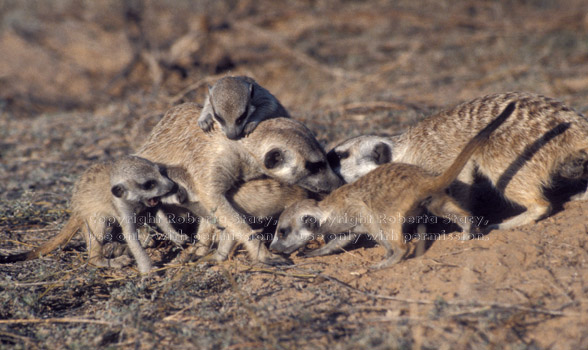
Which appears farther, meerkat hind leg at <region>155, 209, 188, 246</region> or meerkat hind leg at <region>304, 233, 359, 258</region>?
meerkat hind leg at <region>155, 209, 188, 246</region>

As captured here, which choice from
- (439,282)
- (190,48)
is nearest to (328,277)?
(439,282)

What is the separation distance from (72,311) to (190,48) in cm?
784

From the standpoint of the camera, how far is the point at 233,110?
13.4ft

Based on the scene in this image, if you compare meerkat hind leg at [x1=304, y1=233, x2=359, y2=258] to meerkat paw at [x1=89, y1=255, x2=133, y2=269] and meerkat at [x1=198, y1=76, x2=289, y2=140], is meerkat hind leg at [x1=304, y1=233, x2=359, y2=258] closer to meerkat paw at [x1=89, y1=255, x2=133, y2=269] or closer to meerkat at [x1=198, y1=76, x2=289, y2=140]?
meerkat at [x1=198, y1=76, x2=289, y2=140]

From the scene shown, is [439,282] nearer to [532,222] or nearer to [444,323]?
[444,323]

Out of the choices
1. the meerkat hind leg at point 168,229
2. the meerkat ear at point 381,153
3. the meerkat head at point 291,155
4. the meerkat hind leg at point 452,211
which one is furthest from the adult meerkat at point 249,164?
the meerkat hind leg at point 452,211

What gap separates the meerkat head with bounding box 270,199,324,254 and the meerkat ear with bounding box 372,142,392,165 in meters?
0.81

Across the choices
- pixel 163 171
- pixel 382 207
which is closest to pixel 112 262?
pixel 163 171

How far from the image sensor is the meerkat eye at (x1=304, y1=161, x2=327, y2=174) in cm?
403

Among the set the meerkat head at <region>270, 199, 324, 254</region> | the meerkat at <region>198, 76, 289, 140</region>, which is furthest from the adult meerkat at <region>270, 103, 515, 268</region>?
the meerkat at <region>198, 76, 289, 140</region>

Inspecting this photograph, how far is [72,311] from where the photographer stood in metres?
3.48

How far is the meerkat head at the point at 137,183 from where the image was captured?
3.99 meters

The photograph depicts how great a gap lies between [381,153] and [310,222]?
99cm

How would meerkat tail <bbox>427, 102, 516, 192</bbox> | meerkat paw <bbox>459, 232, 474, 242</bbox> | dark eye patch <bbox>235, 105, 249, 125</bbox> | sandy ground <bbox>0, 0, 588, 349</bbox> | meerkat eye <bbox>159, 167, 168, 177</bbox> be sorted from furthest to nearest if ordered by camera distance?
1. meerkat eye <bbox>159, 167, 168, 177</bbox>
2. dark eye patch <bbox>235, 105, 249, 125</bbox>
3. meerkat paw <bbox>459, 232, 474, 242</bbox>
4. meerkat tail <bbox>427, 102, 516, 192</bbox>
5. sandy ground <bbox>0, 0, 588, 349</bbox>
